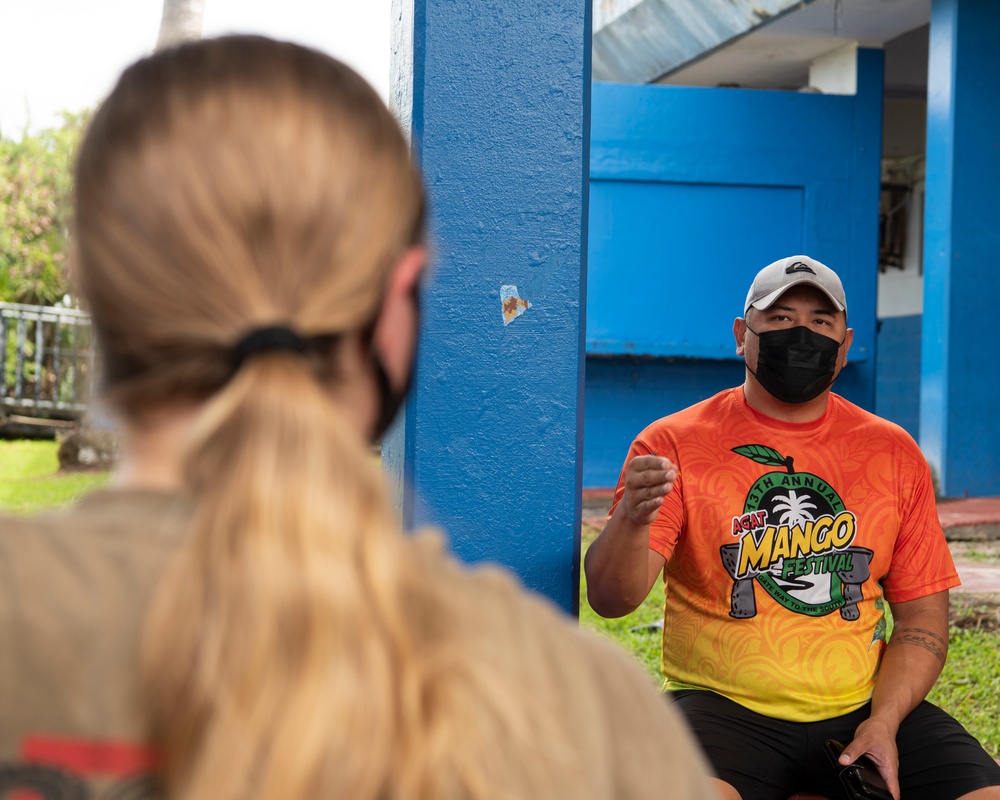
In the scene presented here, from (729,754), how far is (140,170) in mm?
1905

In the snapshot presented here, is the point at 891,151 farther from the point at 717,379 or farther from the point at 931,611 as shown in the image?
the point at 931,611

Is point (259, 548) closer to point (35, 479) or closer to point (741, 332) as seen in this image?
point (741, 332)

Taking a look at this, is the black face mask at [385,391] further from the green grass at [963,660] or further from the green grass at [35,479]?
the green grass at [35,479]

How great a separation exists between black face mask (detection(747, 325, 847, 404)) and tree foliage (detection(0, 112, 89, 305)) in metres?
12.4

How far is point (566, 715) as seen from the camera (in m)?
0.88

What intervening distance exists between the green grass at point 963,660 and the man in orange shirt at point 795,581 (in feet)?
4.69

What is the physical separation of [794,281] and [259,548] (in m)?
2.20

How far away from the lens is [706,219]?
306 inches

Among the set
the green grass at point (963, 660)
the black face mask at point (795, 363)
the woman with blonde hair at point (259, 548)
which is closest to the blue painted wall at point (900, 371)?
the green grass at point (963, 660)

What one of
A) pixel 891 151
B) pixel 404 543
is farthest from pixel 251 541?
pixel 891 151

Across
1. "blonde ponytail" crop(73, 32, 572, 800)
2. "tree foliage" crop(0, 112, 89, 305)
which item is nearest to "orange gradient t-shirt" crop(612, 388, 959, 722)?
"blonde ponytail" crop(73, 32, 572, 800)

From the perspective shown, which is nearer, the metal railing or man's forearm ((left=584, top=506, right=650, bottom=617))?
man's forearm ((left=584, top=506, right=650, bottom=617))

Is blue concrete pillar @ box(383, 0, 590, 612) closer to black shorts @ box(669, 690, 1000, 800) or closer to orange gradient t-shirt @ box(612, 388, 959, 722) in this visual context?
orange gradient t-shirt @ box(612, 388, 959, 722)

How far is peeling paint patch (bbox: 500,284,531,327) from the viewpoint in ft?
7.92
